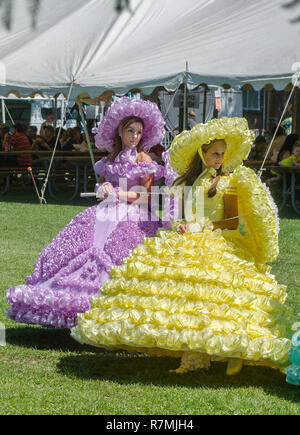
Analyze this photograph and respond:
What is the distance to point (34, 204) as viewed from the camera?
41.2 ft

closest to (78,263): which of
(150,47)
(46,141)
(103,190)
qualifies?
(103,190)

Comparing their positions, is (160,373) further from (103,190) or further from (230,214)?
(103,190)

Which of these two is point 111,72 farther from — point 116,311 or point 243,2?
point 116,311

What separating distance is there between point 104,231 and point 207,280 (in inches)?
52.5

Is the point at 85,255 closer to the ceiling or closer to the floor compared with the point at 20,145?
closer to the floor

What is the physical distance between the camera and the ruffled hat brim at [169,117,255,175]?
4113mm

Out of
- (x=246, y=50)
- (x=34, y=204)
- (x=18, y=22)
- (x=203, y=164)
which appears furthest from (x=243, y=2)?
(x=203, y=164)

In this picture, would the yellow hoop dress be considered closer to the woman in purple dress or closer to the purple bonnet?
the woman in purple dress

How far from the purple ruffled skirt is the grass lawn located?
0.85 feet

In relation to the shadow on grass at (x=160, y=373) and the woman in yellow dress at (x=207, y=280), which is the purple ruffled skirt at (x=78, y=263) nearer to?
the shadow on grass at (x=160, y=373)

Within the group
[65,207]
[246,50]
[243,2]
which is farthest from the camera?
[65,207]

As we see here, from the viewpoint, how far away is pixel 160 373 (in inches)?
158

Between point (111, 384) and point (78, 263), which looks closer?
point (111, 384)

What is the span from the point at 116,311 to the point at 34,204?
29.8 ft
